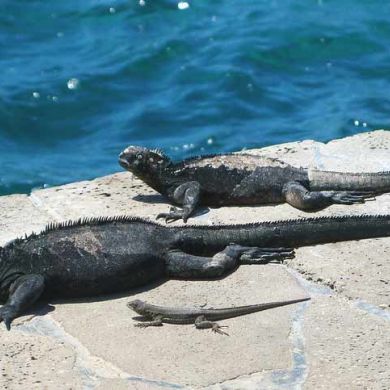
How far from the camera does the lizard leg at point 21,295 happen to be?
19.8 ft

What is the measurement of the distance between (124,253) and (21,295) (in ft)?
1.98

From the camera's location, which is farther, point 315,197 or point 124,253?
point 315,197

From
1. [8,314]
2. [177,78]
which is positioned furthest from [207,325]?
[177,78]

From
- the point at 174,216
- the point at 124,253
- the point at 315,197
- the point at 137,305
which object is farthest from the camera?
the point at 315,197

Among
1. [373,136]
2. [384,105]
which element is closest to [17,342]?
[373,136]

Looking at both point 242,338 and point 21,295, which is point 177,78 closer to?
point 21,295

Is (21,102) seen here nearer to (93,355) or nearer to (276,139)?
(276,139)

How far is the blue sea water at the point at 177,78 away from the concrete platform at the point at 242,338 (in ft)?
22.3

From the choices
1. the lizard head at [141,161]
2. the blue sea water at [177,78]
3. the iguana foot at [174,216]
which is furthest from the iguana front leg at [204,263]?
the blue sea water at [177,78]

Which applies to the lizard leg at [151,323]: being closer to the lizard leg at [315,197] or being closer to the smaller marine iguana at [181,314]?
the smaller marine iguana at [181,314]

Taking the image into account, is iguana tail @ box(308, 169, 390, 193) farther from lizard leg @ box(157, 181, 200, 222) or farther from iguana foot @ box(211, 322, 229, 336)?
iguana foot @ box(211, 322, 229, 336)

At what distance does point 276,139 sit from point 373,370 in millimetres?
8923

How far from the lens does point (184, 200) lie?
776 centimetres

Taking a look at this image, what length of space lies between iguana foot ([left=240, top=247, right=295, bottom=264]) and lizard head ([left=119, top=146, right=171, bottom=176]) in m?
1.55
